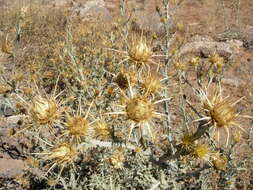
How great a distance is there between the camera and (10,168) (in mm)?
4203

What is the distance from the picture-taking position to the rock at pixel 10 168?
407 centimetres

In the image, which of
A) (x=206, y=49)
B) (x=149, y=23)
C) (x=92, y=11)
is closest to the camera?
(x=206, y=49)

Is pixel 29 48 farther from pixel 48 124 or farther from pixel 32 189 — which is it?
pixel 48 124

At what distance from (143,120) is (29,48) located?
21.9 feet

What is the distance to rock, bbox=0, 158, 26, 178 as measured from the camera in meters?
4.07

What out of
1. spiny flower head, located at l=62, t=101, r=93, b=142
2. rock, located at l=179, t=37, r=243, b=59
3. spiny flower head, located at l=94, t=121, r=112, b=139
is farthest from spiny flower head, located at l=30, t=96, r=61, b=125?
rock, located at l=179, t=37, r=243, b=59

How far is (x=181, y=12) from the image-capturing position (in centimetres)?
1069

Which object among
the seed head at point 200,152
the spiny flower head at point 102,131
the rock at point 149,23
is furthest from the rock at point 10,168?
the rock at point 149,23

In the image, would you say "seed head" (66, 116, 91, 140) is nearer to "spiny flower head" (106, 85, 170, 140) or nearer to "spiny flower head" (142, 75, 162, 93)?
"spiny flower head" (106, 85, 170, 140)

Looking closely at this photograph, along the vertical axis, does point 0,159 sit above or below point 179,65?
below

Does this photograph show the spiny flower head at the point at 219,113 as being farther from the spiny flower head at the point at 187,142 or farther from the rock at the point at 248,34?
the rock at the point at 248,34

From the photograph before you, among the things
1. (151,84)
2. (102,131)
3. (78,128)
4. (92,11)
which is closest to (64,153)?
(78,128)

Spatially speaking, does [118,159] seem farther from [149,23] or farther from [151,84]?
[149,23]

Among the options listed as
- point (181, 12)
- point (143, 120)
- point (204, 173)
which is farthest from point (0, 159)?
point (181, 12)
